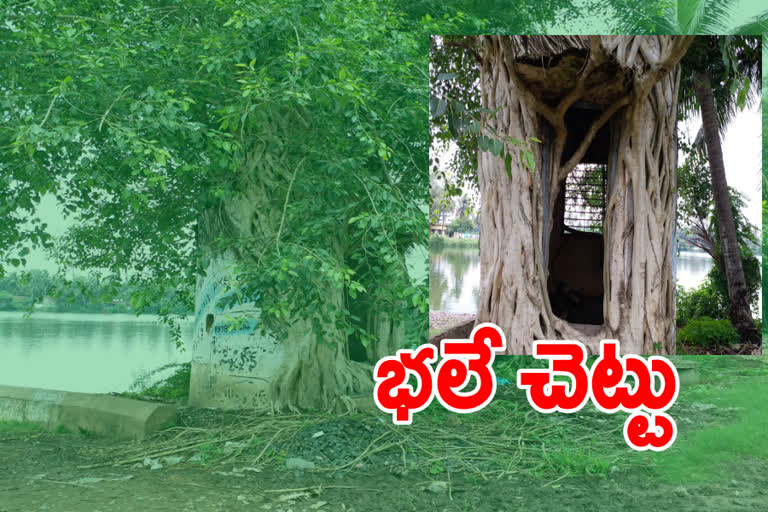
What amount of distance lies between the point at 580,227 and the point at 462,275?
190cm

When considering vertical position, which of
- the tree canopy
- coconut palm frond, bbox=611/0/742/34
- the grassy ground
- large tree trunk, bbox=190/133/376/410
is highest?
coconut palm frond, bbox=611/0/742/34

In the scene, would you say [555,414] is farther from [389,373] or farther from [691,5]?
[691,5]

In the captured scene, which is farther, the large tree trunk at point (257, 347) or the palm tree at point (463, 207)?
the large tree trunk at point (257, 347)

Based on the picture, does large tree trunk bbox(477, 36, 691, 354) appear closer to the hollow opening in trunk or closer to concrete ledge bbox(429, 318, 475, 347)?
concrete ledge bbox(429, 318, 475, 347)

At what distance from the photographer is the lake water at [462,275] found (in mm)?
4352

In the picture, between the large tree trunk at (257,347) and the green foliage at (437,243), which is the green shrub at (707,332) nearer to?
the green foliage at (437,243)

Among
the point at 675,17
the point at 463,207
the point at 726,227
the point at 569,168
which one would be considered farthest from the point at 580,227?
the point at 675,17

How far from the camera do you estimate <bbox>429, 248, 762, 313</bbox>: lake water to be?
4.35 m

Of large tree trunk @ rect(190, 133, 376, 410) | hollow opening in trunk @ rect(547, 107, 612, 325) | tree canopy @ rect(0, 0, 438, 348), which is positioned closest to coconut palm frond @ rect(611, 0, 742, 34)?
tree canopy @ rect(0, 0, 438, 348)

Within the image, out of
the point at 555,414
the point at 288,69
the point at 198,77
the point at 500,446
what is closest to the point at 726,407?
the point at 555,414

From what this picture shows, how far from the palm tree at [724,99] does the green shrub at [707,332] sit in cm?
6

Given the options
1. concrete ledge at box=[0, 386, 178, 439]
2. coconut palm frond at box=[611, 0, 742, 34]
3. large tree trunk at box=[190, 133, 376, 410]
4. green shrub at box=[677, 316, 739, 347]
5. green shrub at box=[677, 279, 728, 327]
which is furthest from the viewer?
coconut palm frond at box=[611, 0, 742, 34]

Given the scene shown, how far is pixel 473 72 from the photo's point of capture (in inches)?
200

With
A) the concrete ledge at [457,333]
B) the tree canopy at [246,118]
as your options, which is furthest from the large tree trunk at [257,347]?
the concrete ledge at [457,333]
